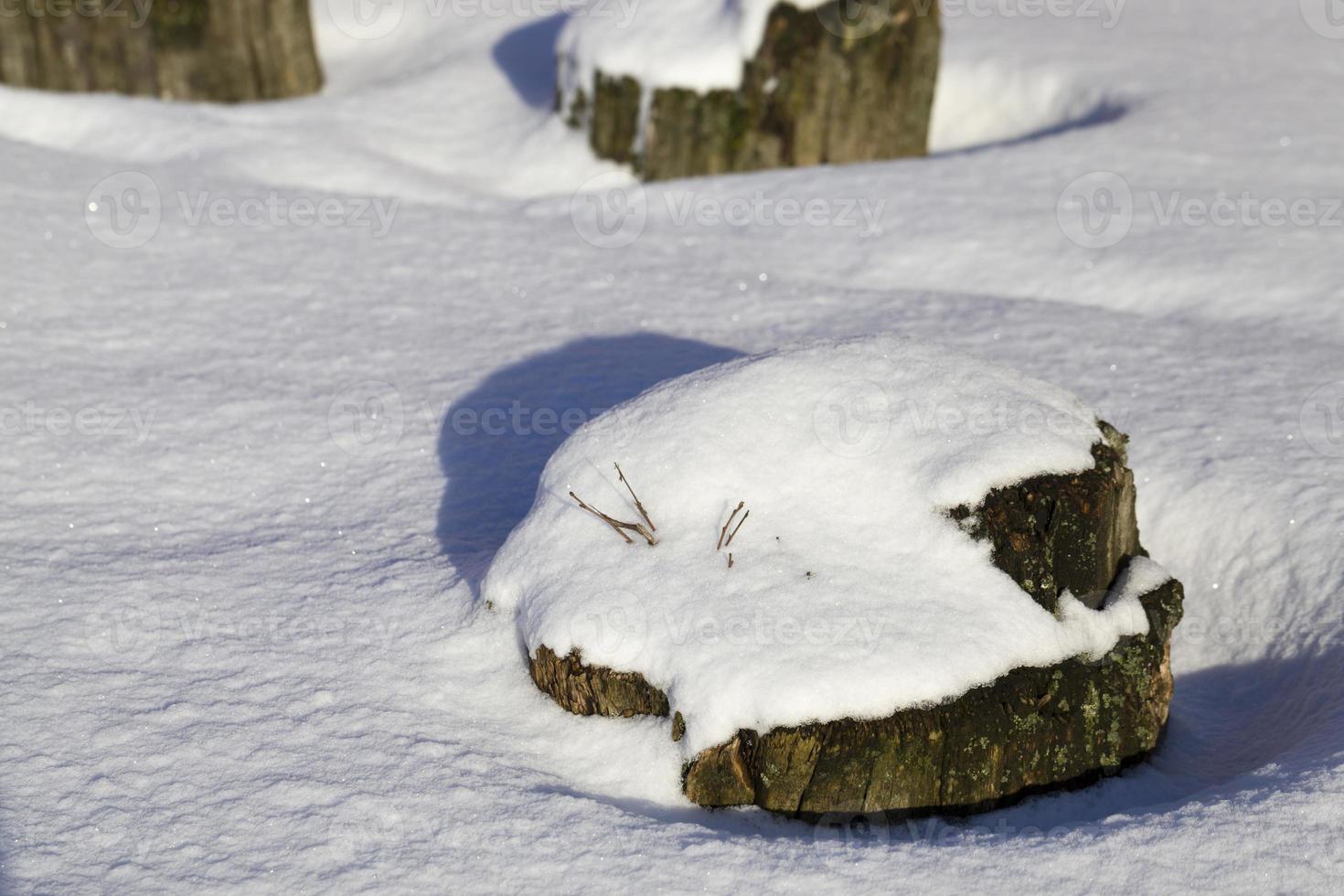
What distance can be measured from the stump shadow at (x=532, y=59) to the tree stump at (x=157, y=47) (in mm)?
1199

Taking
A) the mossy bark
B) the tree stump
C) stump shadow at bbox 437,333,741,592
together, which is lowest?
the mossy bark

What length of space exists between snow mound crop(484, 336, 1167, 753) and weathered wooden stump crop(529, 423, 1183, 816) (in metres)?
0.04

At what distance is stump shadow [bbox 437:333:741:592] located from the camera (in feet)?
12.3

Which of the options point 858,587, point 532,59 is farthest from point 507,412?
point 532,59

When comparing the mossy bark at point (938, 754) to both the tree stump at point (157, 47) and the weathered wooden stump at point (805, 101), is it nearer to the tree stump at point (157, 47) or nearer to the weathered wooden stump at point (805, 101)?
the weathered wooden stump at point (805, 101)

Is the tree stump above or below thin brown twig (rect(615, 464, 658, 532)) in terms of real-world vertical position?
above

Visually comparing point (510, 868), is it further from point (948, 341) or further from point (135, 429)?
point (948, 341)

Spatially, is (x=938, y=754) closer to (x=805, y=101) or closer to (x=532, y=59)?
(x=805, y=101)

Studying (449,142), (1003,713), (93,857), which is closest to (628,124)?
(449,142)

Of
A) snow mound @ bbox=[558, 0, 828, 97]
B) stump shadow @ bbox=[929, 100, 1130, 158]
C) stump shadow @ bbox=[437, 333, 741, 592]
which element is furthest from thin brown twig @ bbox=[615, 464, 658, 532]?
stump shadow @ bbox=[929, 100, 1130, 158]

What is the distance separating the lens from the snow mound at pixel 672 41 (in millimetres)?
5973

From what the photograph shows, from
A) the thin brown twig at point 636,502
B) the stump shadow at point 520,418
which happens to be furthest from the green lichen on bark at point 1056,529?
the stump shadow at point 520,418

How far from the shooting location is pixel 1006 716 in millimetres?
2816

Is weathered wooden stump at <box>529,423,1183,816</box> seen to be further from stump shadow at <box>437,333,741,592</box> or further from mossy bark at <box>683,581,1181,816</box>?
stump shadow at <box>437,333,741,592</box>
